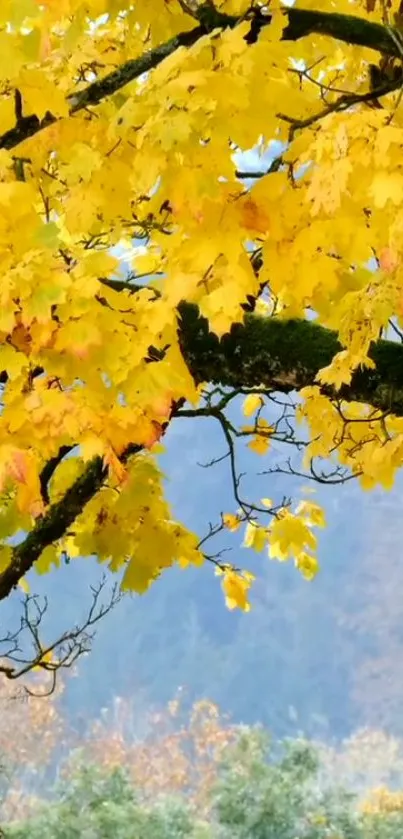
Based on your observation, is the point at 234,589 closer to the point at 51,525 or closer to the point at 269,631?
the point at 51,525

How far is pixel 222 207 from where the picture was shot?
2.82 ft

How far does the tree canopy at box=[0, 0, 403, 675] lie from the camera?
0.79 m

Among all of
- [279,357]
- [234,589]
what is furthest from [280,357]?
[234,589]

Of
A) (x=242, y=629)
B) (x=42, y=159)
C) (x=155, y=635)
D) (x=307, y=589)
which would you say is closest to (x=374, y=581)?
(x=307, y=589)

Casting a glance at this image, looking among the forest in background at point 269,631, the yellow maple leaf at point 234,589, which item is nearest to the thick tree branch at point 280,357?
the yellow maple leaf at point 234,589

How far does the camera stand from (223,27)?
0.90 metres

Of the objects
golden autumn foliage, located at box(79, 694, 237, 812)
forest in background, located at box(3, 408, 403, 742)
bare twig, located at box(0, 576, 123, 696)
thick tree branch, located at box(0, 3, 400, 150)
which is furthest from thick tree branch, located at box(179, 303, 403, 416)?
forest in background, located at box(3, 408, 403, 742)

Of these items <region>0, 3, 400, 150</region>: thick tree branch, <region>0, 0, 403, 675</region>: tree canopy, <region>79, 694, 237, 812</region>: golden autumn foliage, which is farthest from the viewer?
<region>79, 694, 237, 812</region>: golden autumn foliage

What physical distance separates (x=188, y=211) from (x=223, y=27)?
0.23m

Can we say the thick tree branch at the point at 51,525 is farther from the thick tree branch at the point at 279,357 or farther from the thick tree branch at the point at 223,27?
the thick tree branch at the point at 223,27

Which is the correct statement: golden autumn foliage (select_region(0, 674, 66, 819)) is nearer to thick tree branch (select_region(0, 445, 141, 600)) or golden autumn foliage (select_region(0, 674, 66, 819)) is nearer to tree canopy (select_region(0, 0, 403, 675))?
thick tree branch (select_region(0, 445, 141, 600))

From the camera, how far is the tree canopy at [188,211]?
79 centimetres

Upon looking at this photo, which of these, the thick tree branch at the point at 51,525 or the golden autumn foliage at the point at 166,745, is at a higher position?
the golden autumn foliage at the point at 166,745

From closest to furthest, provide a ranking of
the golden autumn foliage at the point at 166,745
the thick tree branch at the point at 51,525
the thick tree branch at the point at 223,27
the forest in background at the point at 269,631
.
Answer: the thick tree branch at the point at 223,27 → the thick tree branch at the point at 51,525 → the golden autumn foliage at the point at 166,745 → the forest in background at the point at 269,631
